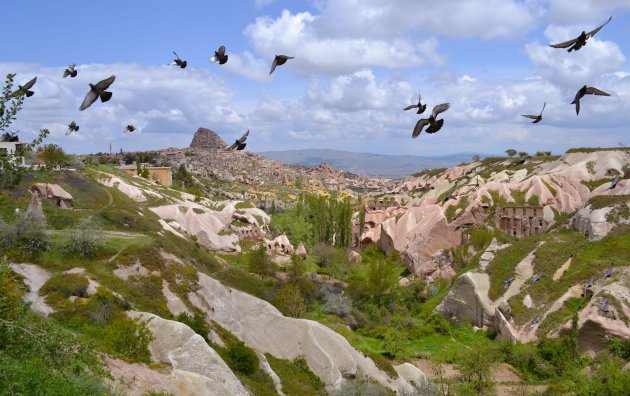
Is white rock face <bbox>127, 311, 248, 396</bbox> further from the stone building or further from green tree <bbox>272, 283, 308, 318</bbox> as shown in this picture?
the stone building

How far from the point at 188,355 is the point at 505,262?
27.4 metres

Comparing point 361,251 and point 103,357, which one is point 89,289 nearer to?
point 103,357

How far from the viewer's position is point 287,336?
26.6 m

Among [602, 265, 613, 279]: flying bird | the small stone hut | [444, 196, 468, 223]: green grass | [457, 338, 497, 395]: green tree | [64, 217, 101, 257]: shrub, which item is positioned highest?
the small stone hut

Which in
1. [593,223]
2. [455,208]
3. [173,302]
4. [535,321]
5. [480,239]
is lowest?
[535,321]

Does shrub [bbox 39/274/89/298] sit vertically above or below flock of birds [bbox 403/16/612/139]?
below

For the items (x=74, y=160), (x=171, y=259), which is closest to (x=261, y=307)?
(x=171, y=259)

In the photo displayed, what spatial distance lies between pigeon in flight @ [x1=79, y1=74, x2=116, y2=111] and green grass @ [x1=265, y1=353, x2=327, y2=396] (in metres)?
14.3

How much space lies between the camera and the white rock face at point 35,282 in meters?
20.5

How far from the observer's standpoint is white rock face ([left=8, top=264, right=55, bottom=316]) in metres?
20.5

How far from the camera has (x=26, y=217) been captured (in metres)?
26.2

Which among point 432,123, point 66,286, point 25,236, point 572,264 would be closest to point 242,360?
point 66,286

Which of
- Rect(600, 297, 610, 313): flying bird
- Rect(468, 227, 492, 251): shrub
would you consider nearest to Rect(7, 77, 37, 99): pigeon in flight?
Rect(600, 297, 610, 313): flying bird

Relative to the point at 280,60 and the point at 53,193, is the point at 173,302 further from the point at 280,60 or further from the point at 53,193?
the point at 53,193
